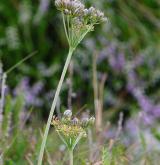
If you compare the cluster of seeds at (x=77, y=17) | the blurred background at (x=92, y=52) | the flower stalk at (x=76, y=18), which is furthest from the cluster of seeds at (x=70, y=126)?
the blurred background at (x=92, y=52)

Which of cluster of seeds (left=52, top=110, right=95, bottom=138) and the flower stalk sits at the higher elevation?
the flower stalk

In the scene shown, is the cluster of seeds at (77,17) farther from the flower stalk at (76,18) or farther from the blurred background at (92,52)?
the blurred background at (92,52)

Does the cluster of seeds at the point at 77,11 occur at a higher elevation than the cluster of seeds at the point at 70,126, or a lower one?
higher

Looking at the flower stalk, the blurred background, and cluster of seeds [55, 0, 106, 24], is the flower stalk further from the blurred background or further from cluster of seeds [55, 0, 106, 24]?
the blurred background

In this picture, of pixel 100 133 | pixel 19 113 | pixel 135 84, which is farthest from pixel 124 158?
pixel 135 84

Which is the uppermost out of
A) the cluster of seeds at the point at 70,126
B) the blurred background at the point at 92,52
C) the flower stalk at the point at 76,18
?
the blurred background at the point at 92,52

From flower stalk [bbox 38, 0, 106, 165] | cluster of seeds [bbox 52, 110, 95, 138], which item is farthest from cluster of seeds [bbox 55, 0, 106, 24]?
cluster of seeds [bbox 52, 110, 95, 138]

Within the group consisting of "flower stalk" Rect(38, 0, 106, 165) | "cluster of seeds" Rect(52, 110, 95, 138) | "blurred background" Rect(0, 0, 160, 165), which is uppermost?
"blurred background" Rect(0, 0, 160, 165)

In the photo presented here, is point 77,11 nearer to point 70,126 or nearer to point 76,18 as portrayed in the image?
point 76,18
